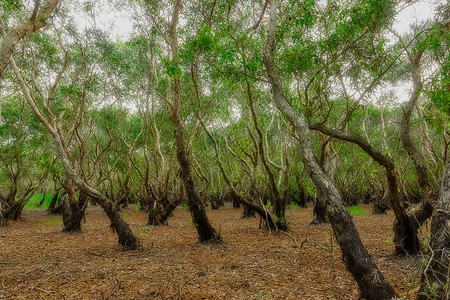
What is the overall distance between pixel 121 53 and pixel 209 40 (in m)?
9.44

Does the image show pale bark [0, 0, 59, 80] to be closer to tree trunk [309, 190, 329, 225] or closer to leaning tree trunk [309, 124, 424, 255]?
leaning tree trunk [309, 124, 424, 255]

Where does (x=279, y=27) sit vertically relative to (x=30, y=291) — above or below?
above

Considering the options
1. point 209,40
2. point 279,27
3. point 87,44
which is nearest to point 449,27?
point 279,27

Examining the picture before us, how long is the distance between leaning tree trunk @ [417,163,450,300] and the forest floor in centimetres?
21

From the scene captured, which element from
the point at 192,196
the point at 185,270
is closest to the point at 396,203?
the point at 185,270

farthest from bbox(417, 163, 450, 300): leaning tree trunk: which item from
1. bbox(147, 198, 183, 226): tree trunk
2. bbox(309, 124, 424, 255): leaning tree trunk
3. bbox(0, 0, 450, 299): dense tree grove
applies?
bbox(147, 198, 183, 226): tree trunk

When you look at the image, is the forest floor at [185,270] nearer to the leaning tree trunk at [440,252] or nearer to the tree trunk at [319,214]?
the leaning tree trunk at [440,252]

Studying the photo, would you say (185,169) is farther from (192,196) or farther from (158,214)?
(158,214)

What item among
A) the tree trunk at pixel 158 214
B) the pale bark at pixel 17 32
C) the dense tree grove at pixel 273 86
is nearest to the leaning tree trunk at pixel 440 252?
the dense tree grove at pixel 273 86

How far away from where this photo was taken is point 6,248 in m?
8.90

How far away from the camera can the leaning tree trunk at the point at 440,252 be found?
10.6 feet

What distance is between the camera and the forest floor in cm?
508

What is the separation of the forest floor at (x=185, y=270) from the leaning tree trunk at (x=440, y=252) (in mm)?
206

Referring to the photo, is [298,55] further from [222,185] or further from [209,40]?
[222,185]
